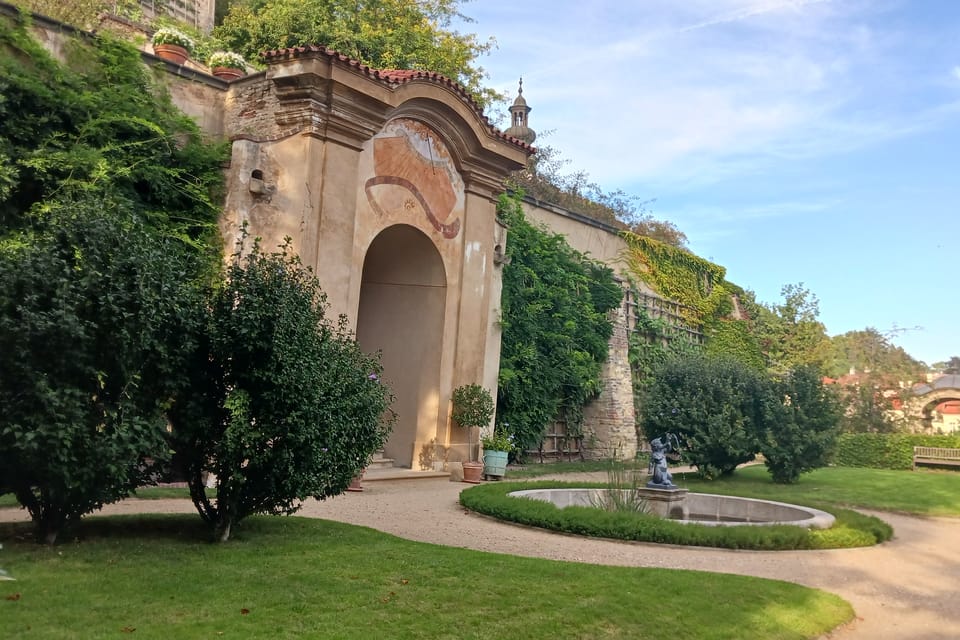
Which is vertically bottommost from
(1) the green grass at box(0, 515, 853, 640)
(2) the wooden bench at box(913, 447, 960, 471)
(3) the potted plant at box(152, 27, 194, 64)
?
(1) the green grass at box(0, 515, 853, 640)

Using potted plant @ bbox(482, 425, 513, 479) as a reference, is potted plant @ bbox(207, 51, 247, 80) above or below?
above

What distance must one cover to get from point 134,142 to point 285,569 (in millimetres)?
7454

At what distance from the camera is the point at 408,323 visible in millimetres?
16094

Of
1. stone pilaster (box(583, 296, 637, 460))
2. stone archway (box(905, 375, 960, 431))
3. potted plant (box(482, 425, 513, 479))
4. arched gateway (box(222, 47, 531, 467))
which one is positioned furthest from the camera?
stone archway (box(905, 375, 960, 431))

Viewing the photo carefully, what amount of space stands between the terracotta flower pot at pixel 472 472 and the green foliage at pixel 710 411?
14.6ft

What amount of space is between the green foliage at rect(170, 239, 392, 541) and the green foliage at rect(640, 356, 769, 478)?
1083 cm

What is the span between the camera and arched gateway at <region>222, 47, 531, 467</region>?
12477 mm

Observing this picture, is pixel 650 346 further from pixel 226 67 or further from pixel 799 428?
pixel 226 67

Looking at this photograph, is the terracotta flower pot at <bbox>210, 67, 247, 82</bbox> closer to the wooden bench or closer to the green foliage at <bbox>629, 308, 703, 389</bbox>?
the green foliage at <bbox>629, 308, 703, 389</bbox>

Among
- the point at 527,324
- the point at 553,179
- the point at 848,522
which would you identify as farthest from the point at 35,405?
the point at 553,179

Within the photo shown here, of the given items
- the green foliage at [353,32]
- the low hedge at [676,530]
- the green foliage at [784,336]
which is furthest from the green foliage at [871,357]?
the low hedge at [676,530]

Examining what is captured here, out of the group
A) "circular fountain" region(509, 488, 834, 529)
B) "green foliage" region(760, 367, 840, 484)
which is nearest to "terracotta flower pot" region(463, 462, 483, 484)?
"circular fountain" region(509, 488, 834, 529)

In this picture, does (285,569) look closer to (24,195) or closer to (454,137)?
(24,195)

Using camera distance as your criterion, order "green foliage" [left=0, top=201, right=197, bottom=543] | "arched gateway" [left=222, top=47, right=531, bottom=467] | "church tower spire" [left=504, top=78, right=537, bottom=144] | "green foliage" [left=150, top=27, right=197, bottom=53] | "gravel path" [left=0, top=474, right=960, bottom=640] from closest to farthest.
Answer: "green foliage" [left=0, top=201, right=197, bottom=543]
"gravel path" [left=0, top=474, right=960, bottom=640]
"arched gateway" [left=222, top=47, right=531, bottom=467]
"green foliage" [left=150, top=27, right=197, bottom=53]
"church tower spire" [left=504, top=78, right=537, bottom=144]
